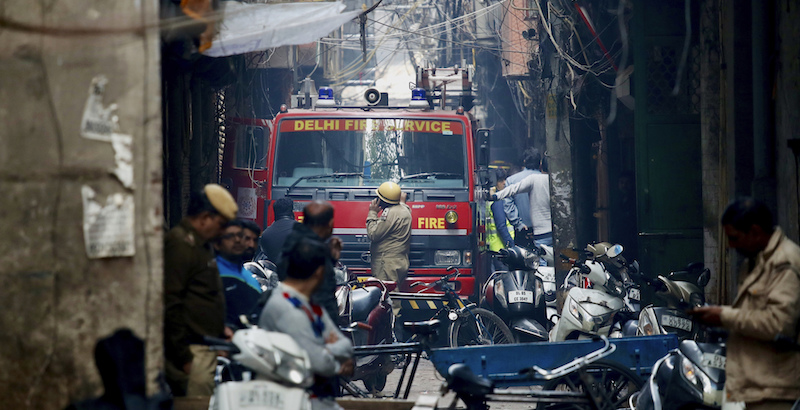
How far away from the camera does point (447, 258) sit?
31.4 feet

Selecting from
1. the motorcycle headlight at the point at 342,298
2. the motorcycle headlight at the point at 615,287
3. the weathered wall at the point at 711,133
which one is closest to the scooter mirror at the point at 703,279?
the weathered wall at the point at 711,133

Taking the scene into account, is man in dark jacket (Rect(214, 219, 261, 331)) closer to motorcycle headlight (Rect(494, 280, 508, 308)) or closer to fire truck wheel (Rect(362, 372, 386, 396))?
fire truck wheel (Rect(362, 372, 386, 396))

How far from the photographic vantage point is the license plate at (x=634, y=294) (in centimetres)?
735

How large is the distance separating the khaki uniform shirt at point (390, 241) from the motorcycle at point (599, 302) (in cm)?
208

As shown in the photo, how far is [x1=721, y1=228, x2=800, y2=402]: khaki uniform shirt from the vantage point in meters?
3.52

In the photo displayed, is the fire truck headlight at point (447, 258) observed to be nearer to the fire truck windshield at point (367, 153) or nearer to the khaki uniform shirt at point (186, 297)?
the fire truck windshield at point (367, 153)

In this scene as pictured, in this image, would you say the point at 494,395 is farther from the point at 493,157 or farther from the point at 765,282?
the point at 493,157

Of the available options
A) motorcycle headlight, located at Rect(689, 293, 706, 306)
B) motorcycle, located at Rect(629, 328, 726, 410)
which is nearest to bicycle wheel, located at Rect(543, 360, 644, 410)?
motorcycle, located at Rect(629, 328, 726, 410)

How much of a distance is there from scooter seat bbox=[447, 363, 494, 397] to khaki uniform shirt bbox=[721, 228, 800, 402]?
1.08m

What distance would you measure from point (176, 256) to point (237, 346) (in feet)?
3.36

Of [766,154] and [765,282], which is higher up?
[766,154]

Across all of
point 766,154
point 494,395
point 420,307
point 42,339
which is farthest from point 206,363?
point 420,307

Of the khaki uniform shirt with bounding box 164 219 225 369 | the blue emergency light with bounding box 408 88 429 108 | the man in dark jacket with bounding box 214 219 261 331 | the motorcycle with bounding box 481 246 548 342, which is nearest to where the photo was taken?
the khaki uniform shirt with bounding box 164 219 225 369

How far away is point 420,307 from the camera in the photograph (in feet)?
29.2
